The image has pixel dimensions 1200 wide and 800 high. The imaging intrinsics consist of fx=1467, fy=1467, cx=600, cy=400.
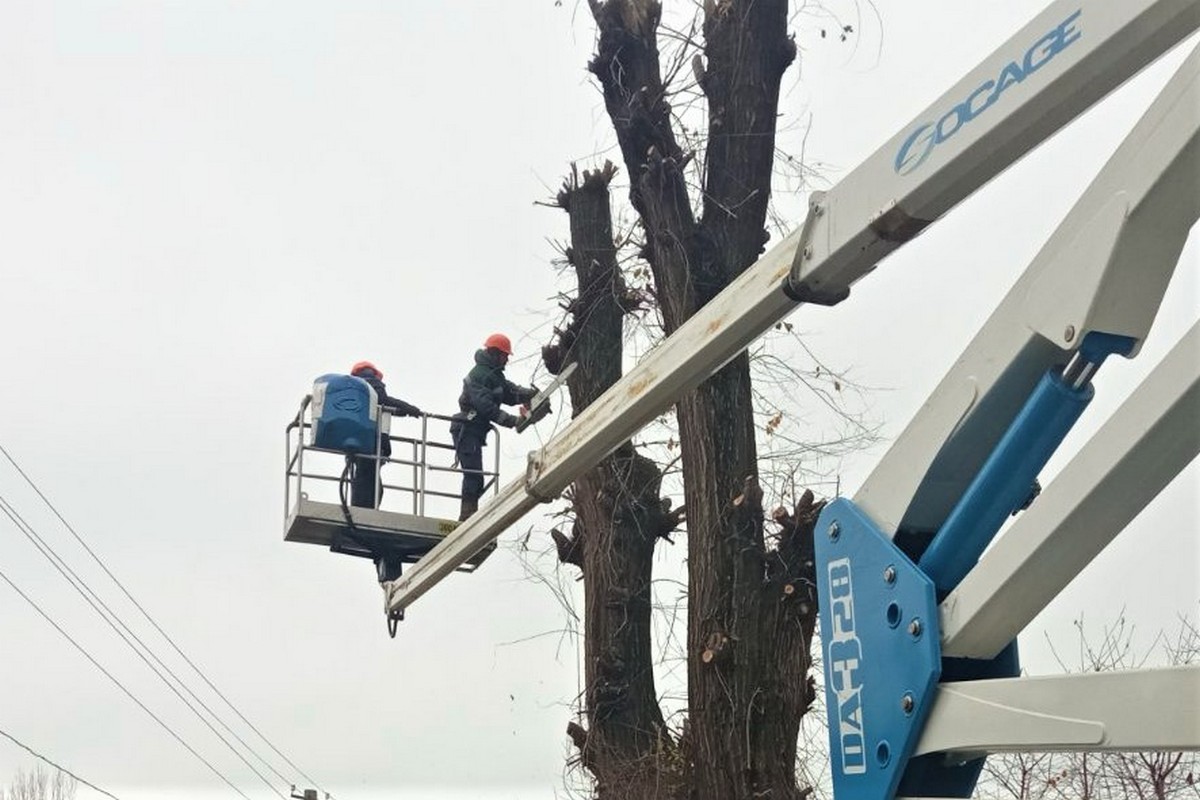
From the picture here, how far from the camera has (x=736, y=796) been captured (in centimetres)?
651

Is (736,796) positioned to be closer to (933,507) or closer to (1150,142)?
(933,507)

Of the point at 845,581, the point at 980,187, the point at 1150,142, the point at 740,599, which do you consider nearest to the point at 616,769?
the point at 740,599

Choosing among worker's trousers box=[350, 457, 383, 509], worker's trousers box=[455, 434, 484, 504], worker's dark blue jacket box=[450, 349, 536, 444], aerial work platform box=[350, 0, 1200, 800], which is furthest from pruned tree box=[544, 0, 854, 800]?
aerial work platform box=[350, 0, 1200, 800]

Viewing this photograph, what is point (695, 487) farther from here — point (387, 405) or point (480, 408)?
point (387, 405)

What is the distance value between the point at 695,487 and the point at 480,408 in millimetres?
2676

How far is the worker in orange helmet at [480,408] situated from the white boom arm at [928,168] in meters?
3.70

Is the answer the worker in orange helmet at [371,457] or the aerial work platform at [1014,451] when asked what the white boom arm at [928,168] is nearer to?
the aerial work platform at [1014,451]

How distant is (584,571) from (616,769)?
48.3 inches

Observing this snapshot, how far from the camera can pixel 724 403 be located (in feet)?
23.2

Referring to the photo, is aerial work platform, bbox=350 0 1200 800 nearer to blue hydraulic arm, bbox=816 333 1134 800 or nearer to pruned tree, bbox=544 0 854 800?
blue hydraulic arm, bbox=816 333 1134 800

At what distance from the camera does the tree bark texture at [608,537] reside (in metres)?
8.28

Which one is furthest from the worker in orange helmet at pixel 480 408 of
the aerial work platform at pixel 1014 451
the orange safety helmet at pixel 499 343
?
the aerial work platform at pixel 1014 451

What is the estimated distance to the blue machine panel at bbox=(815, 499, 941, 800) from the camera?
11.5 feet

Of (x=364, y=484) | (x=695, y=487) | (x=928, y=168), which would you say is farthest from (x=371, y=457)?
(x=928, y=168)
